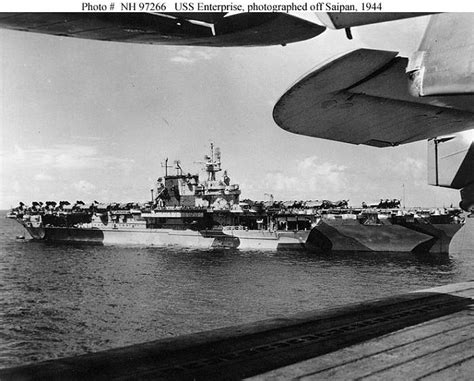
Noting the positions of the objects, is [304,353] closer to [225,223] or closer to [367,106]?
[367,106]

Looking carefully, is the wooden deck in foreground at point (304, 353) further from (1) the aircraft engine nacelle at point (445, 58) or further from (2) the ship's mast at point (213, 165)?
(2) the ship's mast at point (213, 165)

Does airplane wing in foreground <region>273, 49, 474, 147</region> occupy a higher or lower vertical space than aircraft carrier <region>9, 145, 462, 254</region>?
higher

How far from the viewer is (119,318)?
534 inches

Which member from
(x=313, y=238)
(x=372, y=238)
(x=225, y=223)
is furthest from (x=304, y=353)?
(x=225, y=223)

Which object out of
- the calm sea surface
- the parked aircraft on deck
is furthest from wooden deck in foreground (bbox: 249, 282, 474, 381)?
the calm sea surface

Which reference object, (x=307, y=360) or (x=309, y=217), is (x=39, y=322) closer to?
(x=307, y=360)

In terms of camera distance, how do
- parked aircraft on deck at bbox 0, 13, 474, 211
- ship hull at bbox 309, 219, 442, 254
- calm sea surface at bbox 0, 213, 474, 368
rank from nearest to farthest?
1. parked aircraft on deck at bbox 0, 13, 474, 211
2. calm sea surface at bbox 0, 213, 474, 368
3. ship hull at bbox 309, 219, 442, 254

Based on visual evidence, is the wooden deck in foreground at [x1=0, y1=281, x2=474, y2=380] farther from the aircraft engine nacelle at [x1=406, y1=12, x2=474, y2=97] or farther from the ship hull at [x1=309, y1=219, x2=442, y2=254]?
the ship hull at [x1=309, y1=219, x2=442, y2=254]

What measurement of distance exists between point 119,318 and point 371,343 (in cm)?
1101

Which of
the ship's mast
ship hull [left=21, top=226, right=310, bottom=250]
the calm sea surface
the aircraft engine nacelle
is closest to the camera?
the aircraft engine nacelle

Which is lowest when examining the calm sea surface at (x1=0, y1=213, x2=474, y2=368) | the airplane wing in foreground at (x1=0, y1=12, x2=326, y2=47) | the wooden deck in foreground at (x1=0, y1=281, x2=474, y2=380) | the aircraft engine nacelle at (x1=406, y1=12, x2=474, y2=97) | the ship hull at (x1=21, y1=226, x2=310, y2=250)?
the calm sea surface at (x1=0, y1=213, x2=474, y2=368)

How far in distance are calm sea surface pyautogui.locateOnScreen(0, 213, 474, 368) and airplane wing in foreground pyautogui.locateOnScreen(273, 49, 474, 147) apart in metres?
8.05

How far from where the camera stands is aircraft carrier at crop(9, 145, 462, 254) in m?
31.6

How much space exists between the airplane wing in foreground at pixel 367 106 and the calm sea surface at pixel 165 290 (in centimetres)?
805
